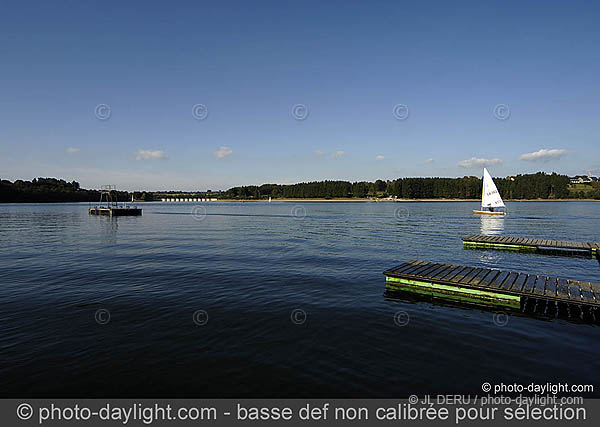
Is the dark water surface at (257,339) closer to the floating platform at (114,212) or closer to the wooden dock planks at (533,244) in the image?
the wooden dock planks at (533,244)

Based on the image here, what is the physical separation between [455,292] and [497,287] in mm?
1965

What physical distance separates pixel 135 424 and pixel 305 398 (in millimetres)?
4129

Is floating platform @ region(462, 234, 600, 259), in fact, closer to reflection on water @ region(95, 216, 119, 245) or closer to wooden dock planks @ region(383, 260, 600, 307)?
wooden dock planks @ region(383, 260, 600, 307)

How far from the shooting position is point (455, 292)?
54.4 ft

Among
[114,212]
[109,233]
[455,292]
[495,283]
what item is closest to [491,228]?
[495,283]

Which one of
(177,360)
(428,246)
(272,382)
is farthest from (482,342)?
(428,246)

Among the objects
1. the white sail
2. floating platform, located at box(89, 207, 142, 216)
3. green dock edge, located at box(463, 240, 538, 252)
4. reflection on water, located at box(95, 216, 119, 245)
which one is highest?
the white sail

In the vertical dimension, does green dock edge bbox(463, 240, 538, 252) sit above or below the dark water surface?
above

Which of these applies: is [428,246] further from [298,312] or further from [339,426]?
[339,426]

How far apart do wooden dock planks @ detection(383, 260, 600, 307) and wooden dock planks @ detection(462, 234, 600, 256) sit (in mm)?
19141

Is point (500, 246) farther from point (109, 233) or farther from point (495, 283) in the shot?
point (109, 233)

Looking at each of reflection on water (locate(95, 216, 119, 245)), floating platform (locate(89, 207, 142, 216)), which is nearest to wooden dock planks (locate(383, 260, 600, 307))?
reflection on water (locate(95, 216, 119, 245))

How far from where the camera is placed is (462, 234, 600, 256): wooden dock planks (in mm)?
31594

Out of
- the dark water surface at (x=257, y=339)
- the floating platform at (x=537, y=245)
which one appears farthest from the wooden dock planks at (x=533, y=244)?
the dark water surface at (x=257, y=339)
